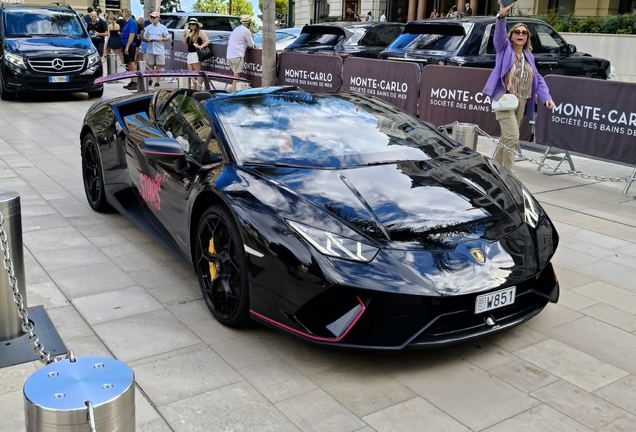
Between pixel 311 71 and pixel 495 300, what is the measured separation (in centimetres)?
1059

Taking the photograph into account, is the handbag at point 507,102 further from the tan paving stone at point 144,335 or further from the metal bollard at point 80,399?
the metal bollard at point 80,399

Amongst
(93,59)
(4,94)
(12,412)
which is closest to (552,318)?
(12,412)

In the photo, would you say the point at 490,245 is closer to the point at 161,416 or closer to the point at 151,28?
the point at 161,416

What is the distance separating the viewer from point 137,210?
600 cm

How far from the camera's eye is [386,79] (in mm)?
11977

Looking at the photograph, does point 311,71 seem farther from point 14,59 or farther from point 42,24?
point 42,24

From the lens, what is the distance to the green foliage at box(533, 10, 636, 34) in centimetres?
2353

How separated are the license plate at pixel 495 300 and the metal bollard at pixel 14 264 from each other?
2.58 meters

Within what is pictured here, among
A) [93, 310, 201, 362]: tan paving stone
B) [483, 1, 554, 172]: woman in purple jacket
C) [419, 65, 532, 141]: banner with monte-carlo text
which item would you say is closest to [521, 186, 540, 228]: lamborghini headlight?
[93, 310, 201, 362]: tan paving stone

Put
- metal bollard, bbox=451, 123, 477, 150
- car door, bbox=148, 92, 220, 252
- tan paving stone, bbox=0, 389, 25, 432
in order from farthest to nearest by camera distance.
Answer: metal bollard, bbox=451, 123, 477, 150, car door, bbox=148, 92, 220, 252, tan paving stone, bbox=0, 389, 25, 432

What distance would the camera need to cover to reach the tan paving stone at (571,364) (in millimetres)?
3963

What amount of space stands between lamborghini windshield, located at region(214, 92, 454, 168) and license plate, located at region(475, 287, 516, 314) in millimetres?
1305

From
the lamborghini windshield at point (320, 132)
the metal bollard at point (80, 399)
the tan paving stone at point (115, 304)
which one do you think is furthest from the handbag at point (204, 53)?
Result: the metal bollard at point (80, 399)

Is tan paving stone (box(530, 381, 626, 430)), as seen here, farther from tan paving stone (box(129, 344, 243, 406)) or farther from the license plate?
tan paving stone (box(129, 344, 243, 406))
